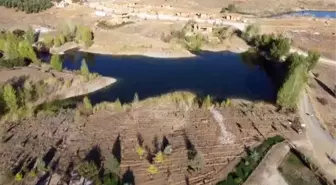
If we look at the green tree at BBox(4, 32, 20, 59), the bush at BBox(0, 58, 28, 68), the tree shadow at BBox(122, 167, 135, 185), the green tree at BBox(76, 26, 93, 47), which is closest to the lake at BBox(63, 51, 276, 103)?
the green tree at BBox(76, 26, 93, 47)

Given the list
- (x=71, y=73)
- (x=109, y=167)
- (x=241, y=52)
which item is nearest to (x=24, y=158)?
(x=109, y=167)

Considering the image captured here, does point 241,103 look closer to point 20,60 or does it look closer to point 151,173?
point 151,173

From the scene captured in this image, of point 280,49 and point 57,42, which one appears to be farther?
point 57,42

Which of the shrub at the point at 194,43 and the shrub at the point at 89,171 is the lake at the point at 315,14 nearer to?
the shrub at the point at 194,43

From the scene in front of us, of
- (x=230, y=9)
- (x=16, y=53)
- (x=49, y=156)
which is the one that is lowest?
(x=49, y=156)

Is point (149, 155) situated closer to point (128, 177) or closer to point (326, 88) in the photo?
point (128, 177)

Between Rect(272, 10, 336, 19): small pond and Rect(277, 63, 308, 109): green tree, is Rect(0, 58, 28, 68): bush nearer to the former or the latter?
Rect(277, 63, 308, 109): green tree

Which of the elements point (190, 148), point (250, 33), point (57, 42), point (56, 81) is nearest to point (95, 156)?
point (190, 148)
